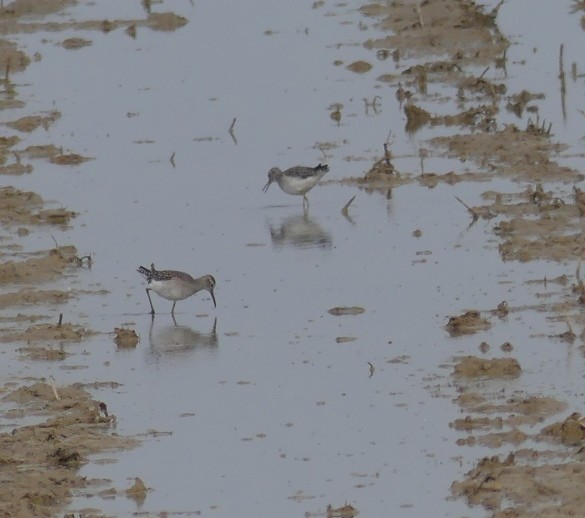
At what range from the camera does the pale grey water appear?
13984 mm

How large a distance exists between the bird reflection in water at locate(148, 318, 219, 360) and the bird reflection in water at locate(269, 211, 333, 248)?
340 cm

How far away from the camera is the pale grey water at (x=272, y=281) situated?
14.0 m

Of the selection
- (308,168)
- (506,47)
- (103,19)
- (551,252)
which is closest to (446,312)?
(551,252)

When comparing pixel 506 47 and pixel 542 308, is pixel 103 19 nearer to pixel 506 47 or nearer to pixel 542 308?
pixel 506 47

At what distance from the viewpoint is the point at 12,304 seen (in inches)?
755

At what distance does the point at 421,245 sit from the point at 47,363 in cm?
562

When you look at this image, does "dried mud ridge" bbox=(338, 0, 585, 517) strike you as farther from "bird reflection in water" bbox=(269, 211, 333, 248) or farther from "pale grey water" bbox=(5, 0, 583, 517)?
"bird reflection in water" bbox=(269, 211, 333, 248)

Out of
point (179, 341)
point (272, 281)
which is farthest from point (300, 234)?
point (179, 341)

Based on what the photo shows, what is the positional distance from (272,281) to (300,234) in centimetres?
240

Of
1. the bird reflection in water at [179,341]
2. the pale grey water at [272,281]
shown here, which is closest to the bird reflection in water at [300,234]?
the pale grey water at [272,281]

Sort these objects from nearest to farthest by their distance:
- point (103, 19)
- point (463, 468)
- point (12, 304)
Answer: point (463, 468), point (12, 304), point (103, 19)

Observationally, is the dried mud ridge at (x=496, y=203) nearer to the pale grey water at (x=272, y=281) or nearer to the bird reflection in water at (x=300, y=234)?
the pale grey water at (x=272, y=281)

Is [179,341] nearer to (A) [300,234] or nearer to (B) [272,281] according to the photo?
(B) [272,281]

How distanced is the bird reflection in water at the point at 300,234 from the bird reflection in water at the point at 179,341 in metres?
3.40
